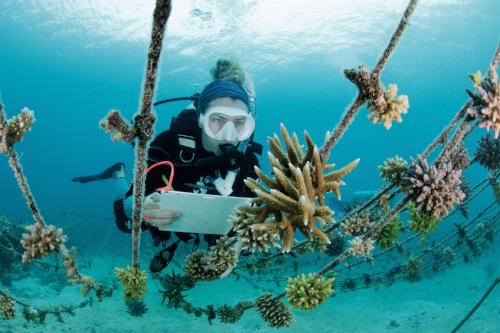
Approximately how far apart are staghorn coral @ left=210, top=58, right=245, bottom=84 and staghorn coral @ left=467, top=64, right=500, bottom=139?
384 cm

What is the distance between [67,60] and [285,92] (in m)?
31.2

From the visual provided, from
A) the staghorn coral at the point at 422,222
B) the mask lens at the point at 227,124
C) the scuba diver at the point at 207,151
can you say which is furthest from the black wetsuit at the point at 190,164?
the staghorn coral at the point at 422,222

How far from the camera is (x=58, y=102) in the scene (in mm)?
60969

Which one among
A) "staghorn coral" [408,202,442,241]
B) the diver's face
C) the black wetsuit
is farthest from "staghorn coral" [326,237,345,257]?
the diver's face

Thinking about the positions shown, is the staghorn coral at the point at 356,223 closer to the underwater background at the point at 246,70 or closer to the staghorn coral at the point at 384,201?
the staghorn coral at the point at 384,201

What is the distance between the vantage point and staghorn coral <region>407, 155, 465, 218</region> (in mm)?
2295

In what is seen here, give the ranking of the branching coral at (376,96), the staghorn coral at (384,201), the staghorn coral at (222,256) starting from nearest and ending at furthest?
the branching coral at (376,96)
the staghorn coral at (384,201)
the staghorn coral at (222,256)

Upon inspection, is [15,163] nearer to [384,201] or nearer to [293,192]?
[293,192]

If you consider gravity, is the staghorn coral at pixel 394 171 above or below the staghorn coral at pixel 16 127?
below

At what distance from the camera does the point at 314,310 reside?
31.1ft

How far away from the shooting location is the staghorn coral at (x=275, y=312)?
3479 mm

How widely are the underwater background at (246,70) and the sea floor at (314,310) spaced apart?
2.1 inches

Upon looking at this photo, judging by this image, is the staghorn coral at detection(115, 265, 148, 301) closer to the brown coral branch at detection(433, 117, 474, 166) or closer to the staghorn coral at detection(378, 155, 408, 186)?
the staghorn coral at detection(378, 155, 408, 186)

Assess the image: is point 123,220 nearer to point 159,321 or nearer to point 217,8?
point 159,321
